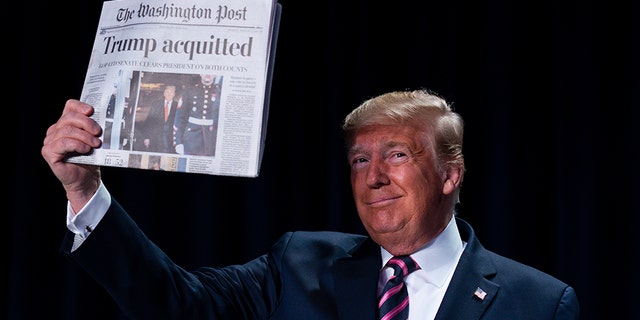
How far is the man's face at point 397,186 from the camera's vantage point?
1971mm

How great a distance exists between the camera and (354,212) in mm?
2881

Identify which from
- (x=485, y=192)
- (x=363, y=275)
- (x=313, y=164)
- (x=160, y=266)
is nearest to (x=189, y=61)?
(x=160, y=266)

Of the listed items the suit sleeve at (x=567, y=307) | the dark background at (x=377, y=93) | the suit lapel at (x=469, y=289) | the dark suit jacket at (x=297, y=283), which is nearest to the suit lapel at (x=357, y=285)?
the dark suit jacket at (x=297, y=283)

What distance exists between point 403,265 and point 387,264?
5 cm

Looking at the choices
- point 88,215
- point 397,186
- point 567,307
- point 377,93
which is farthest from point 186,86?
point 377,93

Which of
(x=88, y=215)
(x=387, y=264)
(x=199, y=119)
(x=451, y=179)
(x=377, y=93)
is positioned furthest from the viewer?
(x=377, y=93)

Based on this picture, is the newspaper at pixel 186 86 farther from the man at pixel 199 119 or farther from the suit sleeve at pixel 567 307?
the suit sleeve at pixel 567 307

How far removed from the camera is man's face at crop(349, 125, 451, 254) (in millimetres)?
1971

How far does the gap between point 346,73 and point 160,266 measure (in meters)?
1.36

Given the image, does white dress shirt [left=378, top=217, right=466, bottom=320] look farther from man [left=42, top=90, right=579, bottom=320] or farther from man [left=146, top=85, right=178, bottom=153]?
man [left=146, top=85, right=178, bottom=153]

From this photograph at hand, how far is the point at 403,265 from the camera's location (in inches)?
77.9

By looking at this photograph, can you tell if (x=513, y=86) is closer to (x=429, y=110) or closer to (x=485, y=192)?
(x=485, y=192)

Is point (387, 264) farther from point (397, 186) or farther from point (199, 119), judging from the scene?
point (199, 119)

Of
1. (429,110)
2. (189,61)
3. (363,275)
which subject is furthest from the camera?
(429,110)
